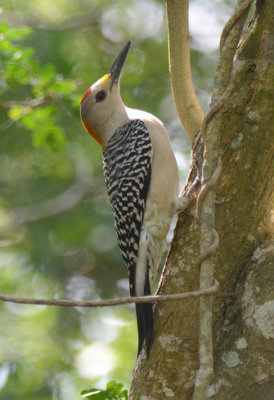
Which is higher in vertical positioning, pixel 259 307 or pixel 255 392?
pixel 259 307

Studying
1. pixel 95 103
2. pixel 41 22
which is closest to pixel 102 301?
pixel 95 103

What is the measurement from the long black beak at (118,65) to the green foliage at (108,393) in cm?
256

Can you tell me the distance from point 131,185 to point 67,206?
353 centimetres

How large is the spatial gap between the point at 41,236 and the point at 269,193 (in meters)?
4.84

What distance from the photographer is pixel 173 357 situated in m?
2.83

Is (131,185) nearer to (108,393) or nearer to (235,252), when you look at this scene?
(235,252)

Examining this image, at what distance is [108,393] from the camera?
9.32 feet

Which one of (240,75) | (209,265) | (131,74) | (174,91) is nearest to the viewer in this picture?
(209,265)

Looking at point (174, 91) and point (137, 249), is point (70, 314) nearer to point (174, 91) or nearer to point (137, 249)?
point (137, 249)

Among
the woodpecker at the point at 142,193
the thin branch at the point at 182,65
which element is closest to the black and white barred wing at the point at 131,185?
the woodpecker at the point at 142,193

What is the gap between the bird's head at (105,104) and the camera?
466 cm

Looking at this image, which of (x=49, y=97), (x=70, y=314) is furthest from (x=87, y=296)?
(x=49, y=97)

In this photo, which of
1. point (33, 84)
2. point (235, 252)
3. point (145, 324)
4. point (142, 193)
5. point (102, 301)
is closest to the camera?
point (102, 301)

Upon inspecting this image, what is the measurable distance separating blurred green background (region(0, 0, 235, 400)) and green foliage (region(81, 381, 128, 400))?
3.84m
